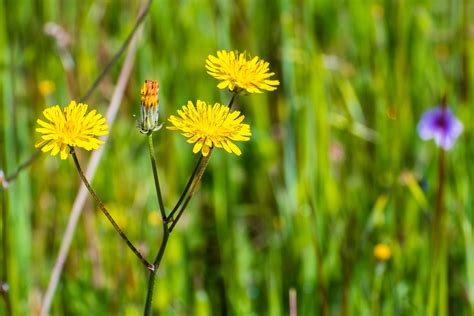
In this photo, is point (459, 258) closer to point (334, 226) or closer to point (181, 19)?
point (334, 226)

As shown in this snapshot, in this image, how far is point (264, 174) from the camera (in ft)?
4.66

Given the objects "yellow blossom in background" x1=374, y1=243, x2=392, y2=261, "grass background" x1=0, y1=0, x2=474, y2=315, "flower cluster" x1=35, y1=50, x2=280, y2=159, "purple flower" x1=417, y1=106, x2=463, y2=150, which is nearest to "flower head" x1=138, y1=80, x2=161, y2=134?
"flower cluster" x1=35, y1=50, x2=280, y2=159

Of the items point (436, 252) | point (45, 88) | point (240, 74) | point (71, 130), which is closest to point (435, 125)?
point (436, 252)

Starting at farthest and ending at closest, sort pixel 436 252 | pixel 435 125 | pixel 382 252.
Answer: pixel 435 125 < pixel 382 252 < pixel 436 252

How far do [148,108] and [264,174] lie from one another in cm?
87

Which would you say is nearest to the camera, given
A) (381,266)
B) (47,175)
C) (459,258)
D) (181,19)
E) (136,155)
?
(381,266)

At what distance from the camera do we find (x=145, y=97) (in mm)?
561

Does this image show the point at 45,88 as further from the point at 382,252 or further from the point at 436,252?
the point at 436,252

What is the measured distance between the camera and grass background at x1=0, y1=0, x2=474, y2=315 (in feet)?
3.69

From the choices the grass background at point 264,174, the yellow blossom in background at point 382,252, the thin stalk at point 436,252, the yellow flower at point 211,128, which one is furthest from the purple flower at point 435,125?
the yellow flower at point 211,128

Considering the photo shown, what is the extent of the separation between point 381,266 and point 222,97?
0.51 m

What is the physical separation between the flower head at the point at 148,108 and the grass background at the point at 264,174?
1.27ft

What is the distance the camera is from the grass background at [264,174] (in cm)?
112

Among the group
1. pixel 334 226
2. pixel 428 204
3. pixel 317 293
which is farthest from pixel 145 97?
pixel 428 204
